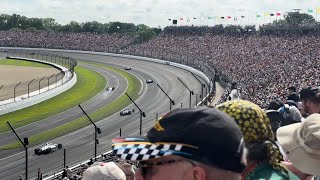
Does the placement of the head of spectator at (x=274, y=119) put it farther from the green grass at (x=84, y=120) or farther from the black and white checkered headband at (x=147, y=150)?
the green grass at (x=84, y=120)

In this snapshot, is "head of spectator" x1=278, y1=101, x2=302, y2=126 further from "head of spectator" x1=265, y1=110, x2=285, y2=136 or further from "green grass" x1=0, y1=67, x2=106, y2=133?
"green grass" x1=0, y1=67, x2=106, y2=133

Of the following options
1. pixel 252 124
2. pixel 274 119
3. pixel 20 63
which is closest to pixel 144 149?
pixel 252 124

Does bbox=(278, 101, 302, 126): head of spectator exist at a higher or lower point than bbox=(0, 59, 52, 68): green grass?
higher

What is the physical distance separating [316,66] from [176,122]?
41.2 metres

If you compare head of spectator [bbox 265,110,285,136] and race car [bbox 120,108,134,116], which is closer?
head of spectator [bbox 265,110,285,136]

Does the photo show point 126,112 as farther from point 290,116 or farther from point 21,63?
point 21,63

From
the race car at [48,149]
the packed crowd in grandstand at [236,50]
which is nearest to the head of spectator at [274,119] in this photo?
the packed crowd in grandstand at [236,50]

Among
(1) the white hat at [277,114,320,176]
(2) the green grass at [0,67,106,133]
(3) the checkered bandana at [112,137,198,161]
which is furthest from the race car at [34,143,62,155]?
(3) the checkered bandana at [112,137,198,161]

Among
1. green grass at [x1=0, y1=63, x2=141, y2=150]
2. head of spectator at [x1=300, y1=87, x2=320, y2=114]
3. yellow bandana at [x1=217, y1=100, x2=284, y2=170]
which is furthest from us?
green grass at [x1=0, y1=63, x2=141, y2=150]

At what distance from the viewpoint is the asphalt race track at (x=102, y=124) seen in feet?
98.9

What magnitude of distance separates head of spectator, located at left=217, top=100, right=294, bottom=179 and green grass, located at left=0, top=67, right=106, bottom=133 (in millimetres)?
36039

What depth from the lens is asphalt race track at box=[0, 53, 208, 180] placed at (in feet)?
98.9

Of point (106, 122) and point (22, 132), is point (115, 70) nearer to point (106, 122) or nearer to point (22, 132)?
point (106, 122)

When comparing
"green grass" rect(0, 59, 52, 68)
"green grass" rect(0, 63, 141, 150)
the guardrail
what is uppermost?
"green grass" rect(0, 59, 52, 68)
